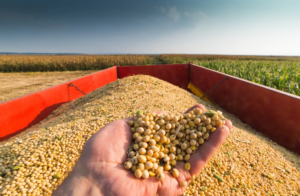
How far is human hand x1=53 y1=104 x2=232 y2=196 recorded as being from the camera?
3.23 feet

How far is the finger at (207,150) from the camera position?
1266 mm

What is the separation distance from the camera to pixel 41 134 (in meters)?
1.85

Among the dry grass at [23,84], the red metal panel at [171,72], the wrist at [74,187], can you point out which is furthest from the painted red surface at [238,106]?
the dry grass at [23,84]

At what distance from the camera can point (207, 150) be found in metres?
1.28

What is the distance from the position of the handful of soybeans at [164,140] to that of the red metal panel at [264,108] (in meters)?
1.14

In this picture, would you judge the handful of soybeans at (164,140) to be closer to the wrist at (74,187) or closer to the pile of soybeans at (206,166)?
the wrist at (74,187)

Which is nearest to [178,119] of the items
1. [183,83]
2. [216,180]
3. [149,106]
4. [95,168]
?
[216,180]

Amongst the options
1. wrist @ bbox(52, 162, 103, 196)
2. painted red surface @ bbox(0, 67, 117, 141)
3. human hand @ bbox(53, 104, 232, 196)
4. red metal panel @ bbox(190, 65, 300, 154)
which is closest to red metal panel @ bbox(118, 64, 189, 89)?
red metal panel @ bbox(190, 65, 300, 154)

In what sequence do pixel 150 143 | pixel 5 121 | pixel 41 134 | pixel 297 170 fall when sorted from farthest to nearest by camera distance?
pixel 5 121, pixel 41 134, pixel 297 170, pixel 150 143

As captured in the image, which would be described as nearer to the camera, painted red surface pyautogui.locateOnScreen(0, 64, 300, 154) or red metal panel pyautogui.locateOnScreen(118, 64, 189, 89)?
painted red surface pyautogui.locateOnScreen(0, 64, 300, 154)

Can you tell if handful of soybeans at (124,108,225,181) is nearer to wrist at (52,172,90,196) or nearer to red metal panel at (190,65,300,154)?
wrist at (52,172,90,196)

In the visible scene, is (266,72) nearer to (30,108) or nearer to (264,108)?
(264,108)

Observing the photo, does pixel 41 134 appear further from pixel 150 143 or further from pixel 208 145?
pixel 208 145

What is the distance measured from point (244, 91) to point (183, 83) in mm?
2842
